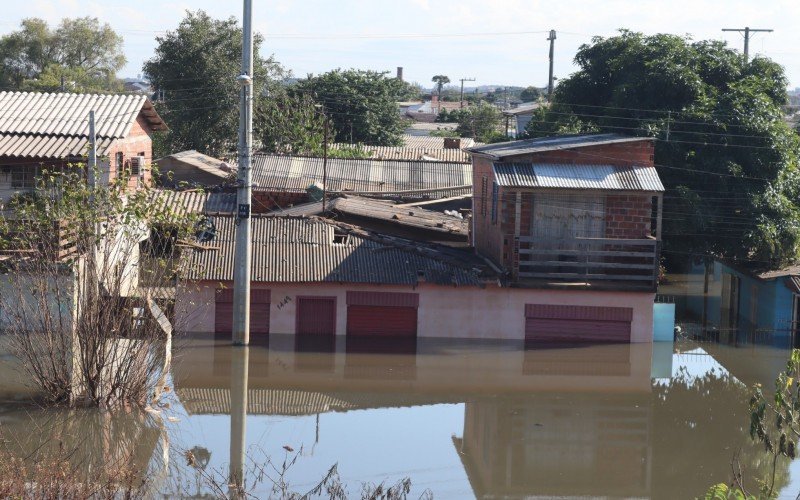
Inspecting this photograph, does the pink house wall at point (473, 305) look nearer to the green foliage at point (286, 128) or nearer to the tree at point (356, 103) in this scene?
the green foliage at point (286, 128)

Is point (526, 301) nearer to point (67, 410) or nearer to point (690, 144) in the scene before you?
point (690, 144)

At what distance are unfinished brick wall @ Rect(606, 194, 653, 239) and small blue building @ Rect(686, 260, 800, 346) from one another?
3313 millimetres

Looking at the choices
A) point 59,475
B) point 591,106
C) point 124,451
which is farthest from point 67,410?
point 591,106

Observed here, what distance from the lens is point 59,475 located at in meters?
10.7

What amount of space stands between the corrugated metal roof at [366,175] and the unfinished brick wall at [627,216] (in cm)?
965

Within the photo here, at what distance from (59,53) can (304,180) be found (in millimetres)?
37635

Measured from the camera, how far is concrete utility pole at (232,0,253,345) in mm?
21453

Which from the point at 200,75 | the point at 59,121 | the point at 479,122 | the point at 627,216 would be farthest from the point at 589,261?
the point at 479,122

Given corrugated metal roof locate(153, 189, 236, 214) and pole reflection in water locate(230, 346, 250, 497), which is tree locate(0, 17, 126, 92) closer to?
corrugated metal roof locate(153, 189, 236, 214)

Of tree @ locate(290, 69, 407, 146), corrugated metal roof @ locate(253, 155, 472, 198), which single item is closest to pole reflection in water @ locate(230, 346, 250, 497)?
corrugated metal roof @ locate(253, 155, 472, 198)

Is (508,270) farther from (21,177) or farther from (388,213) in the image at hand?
(21,177)

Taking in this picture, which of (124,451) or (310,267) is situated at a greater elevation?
(310,267)

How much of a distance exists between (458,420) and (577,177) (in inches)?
321

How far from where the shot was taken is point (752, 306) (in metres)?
27.4
